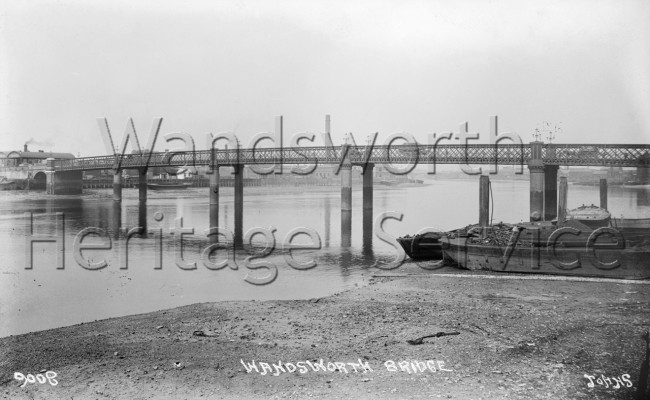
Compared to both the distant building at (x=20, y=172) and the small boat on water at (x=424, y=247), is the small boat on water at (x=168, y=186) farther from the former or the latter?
the small boat on water at (x=424, y=247)

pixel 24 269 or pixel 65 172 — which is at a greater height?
pixel 65 172

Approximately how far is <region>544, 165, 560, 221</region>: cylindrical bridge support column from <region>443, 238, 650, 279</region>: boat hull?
40366mm

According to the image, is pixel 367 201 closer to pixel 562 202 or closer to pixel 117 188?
pixel 562 202

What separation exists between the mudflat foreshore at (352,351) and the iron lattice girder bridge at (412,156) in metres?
47.7

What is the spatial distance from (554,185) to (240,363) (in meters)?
60.4

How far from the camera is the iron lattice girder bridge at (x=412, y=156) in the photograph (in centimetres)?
6247

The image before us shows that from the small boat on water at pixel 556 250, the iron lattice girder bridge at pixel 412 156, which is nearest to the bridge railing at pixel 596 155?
the iron lattice girder bridge at pixel 412 156

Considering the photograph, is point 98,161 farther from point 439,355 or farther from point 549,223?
point 439,355

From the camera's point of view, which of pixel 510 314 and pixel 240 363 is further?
pixel 510 314

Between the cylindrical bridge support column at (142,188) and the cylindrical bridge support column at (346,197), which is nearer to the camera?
the cylindrical bridge support column at (346,197)

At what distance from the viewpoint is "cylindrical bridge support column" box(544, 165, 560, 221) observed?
63.4 m

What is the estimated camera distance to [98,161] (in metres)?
114

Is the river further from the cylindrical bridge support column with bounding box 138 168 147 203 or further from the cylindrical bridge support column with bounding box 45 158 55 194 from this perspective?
the cylindrical bridge support column with bounding box 45 158 55 194

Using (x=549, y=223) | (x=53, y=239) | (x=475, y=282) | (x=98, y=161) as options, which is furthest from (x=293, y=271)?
(x=98, y=161)
